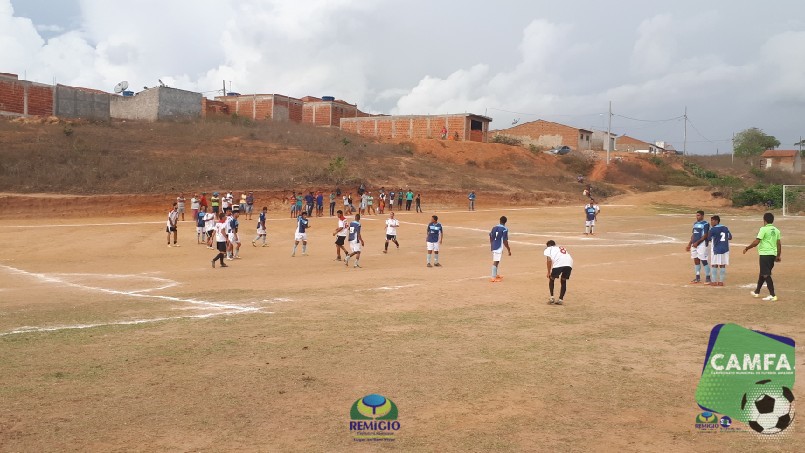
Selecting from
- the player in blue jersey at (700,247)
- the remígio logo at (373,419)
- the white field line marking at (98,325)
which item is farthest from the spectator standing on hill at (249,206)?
the remígio logo at (373,419)

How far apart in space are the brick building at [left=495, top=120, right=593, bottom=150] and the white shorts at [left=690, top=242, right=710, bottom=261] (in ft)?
220

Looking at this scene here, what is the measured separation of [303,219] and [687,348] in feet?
51.8

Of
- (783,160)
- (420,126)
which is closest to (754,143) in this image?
(783,160)

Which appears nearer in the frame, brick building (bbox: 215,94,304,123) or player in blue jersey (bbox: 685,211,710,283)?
player in blue jersey (bbox: 685,211,710,283)

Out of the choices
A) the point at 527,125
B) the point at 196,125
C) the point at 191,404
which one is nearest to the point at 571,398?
the point at 191,404

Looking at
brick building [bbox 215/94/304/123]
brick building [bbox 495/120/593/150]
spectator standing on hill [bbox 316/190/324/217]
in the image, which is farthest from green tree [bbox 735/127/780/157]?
spectator standing on hill [bbox 316/190/324/217]

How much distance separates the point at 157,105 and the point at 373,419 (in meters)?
58.8

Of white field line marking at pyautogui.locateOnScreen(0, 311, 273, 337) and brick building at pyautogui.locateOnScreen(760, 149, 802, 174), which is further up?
brick building at pyautogui.locateOnScreen(760, 149, 802, 174)

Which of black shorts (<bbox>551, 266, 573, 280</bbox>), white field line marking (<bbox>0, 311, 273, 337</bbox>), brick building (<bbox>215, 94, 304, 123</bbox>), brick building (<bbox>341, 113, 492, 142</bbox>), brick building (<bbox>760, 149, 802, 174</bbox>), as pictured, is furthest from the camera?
brick building (<bbox>760, 149, 802, 174</bbox>)

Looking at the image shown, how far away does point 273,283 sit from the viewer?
16.9m

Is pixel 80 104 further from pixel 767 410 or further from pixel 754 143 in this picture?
pixel 754 143

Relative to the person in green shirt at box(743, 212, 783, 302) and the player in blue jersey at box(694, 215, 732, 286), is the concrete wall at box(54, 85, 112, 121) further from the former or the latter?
the person in green shirt at box(743, 212, 783, 302)

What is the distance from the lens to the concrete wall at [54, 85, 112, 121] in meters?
53.7

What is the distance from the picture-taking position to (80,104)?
54.8m
